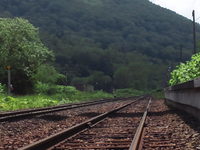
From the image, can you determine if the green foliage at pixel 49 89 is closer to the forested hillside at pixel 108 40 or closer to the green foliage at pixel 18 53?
the green foliage at pixel 18 53

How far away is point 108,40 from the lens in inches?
7057

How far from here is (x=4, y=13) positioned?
156625 millimetres

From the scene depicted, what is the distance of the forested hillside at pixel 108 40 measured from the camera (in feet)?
456

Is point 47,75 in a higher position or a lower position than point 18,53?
lower

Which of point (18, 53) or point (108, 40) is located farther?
point (108, 40)

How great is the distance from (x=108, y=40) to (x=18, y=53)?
138018mm

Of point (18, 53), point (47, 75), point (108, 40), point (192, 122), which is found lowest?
point (192, 122)

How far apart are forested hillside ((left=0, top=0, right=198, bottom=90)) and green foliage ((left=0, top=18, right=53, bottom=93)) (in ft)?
269

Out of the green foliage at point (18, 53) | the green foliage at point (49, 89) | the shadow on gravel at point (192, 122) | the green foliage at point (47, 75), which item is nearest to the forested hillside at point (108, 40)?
the green foliage at point (47, 75)

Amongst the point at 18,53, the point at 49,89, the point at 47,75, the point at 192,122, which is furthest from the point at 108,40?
the point at 192,122

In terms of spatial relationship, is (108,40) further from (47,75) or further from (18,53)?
(18,53)

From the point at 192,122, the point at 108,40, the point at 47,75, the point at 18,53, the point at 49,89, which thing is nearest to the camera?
the point at 192,122

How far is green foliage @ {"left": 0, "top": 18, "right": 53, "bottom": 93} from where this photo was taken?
137ft

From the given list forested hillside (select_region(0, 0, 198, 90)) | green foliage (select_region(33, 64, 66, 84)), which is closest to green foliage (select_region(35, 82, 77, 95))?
green foliage (select_region(33, 64, 66, 84))
